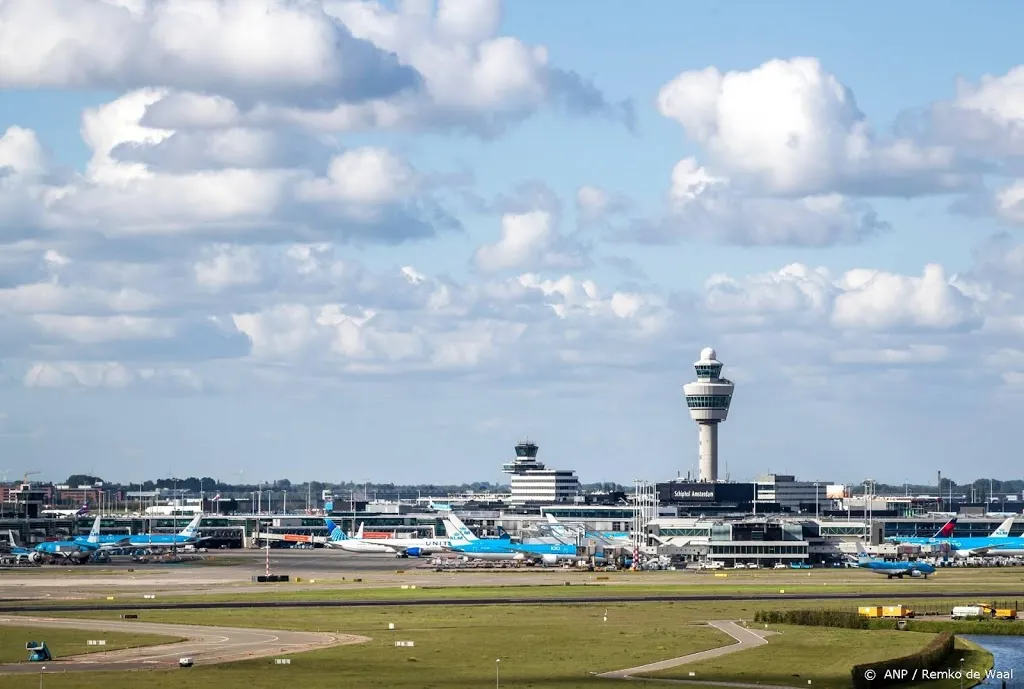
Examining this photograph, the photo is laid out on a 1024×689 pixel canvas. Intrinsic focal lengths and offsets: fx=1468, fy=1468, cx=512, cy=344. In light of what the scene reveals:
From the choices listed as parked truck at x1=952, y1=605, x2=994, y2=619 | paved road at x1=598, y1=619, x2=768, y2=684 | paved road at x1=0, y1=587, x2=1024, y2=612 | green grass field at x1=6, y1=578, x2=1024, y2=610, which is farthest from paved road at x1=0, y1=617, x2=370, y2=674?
parked truck at x1=952, y1=605, x2=994, y2=619

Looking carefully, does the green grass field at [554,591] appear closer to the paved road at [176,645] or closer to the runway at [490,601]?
the runway at [490,601]

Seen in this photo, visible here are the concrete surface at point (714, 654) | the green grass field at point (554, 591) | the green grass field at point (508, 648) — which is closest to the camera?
the green grass field at point (508, 648)

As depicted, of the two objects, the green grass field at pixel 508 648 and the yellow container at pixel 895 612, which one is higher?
the yellow container at pixel 895 612

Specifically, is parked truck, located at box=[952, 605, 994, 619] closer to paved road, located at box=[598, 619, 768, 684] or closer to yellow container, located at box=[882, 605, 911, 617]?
yellow container, located at box=[882, 605, 911, 617]

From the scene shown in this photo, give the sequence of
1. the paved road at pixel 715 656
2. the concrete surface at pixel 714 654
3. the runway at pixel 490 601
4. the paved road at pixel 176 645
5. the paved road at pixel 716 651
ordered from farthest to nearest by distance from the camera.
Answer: the runway at pixel 490 601 < the paved road at pixel 176 645 < the paved road at pixel 716 651 < the concrete surface at pixel 714 654 < the paved road at pixel 715 656


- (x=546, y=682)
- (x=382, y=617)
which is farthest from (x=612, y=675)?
(x=382, y=617)

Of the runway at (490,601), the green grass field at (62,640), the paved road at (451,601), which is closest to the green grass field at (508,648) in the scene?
the runway at (490,601)

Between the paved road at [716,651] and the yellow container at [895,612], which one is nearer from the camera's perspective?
the paved road at [716,651]

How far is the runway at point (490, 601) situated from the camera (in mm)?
Answer: 151625

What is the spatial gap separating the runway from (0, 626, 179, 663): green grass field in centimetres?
2453

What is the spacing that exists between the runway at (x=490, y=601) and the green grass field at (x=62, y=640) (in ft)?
80.5

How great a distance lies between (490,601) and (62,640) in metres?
53.2

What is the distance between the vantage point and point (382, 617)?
139 metres

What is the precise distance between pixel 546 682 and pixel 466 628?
114 feet
